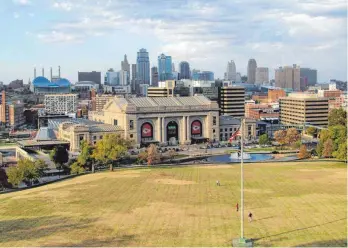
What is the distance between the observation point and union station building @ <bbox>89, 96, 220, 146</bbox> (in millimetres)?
106938

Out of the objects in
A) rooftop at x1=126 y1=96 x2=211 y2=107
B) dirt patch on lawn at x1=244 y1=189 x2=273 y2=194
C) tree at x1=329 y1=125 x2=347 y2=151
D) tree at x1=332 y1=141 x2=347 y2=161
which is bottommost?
dirt patch on lawn at x1=244 y1=189 x2=273 y2=194

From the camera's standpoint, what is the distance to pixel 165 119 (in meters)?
110

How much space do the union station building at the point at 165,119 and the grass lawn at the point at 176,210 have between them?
133 feet

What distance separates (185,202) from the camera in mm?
47562

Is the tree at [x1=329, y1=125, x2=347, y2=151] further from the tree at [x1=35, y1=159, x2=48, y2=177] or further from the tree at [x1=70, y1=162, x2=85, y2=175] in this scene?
the tree at [x1=35, y1=159, x2=48, y2=177]

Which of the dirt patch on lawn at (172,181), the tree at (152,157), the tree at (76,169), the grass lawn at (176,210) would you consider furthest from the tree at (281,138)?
the dirt patch on lawn at (172,181)

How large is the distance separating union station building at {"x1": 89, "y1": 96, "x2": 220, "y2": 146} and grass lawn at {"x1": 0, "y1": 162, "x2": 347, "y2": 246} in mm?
40470

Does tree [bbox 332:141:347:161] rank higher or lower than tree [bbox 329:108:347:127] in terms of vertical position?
lower

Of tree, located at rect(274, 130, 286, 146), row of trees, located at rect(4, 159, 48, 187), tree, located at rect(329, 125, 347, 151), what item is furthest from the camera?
tree, located at rect(274, 130, 286, 146)

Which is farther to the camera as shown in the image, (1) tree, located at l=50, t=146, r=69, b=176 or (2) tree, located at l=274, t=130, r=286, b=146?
(2) tree, located at l=274, t=130, r=286, b=146

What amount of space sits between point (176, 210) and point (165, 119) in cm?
6621

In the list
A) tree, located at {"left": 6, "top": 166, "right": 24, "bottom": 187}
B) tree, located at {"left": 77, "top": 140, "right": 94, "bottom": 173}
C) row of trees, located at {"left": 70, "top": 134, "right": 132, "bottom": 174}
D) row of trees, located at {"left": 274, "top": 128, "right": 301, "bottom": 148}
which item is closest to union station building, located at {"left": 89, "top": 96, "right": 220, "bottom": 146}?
row of trees, located at {"left": 274, "top": 128, "right": 301, "bottom": 148}

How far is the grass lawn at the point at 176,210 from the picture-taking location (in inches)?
1405

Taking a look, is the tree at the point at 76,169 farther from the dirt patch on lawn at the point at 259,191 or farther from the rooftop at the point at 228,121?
the rooftop at the point at 228,121
